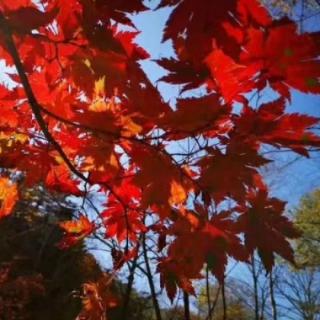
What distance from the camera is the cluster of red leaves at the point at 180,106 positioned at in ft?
3.17

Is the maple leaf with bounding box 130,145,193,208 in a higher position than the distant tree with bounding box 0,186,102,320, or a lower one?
lower

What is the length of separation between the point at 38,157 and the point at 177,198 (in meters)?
Answer: 0.55

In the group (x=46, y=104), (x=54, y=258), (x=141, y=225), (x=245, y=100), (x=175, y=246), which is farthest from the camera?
(x=54, y=258)

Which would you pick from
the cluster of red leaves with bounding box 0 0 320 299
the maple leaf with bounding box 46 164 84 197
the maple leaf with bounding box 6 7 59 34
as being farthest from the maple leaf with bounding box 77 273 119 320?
the maple leaf with bounding box 6 7 59 34

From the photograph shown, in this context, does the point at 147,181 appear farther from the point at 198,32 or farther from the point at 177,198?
the point at 198,32

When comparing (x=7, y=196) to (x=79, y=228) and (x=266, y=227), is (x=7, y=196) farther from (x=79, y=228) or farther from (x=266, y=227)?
(x=266, y=227)

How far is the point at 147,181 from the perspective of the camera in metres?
1.19

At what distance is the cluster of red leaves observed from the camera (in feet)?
3.17

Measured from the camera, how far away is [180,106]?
41.8 inches

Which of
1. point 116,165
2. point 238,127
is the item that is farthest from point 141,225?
point 238,127

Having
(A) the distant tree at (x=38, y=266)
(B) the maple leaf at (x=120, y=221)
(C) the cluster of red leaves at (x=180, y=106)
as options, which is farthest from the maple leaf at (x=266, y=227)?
(A) the distant tree at (x=38, y=266)

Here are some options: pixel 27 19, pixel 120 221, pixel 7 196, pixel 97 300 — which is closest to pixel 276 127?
pixel 27 19

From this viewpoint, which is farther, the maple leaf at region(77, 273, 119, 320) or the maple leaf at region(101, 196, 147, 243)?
the maple leaf at region(77, 273, 119, 320)

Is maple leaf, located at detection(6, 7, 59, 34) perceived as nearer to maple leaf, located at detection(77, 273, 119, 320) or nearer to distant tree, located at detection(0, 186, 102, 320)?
maple leaf, located at detection(77, 273, 119, 320)
